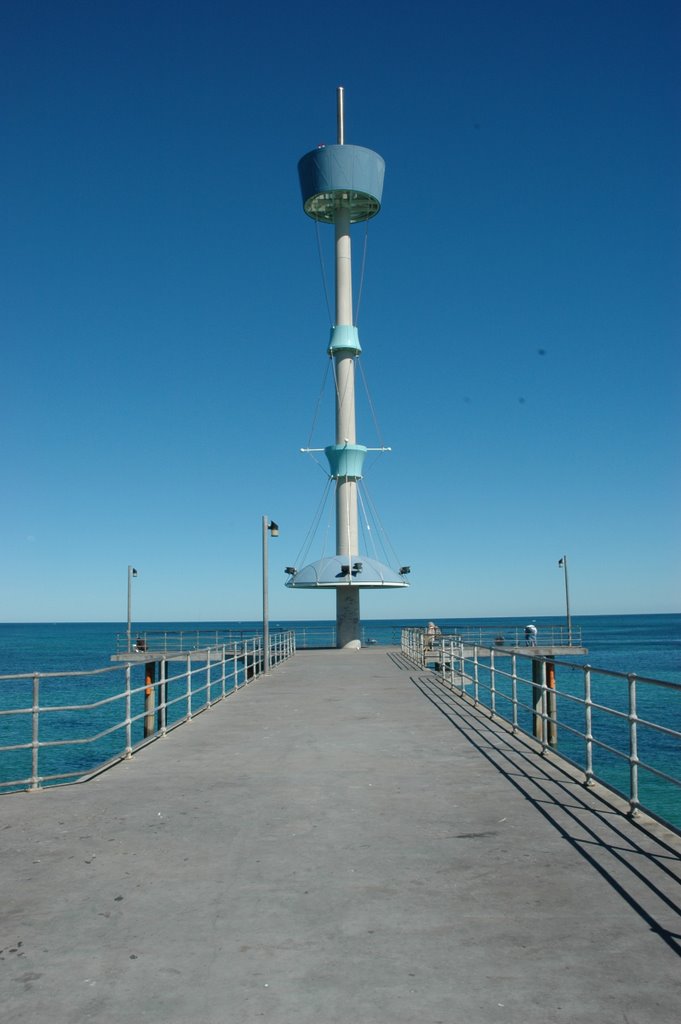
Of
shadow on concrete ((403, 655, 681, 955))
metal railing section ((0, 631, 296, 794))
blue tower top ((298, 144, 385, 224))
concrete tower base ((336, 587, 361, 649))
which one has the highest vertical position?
blue tower top ((298, 144, 385, 224))

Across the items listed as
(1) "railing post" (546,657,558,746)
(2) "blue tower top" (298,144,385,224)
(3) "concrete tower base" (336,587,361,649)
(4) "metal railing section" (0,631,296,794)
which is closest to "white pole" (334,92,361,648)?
(3) "concrete tower base" (336,587,361,649)

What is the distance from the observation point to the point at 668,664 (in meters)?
74.6

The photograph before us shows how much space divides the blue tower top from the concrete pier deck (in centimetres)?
3708

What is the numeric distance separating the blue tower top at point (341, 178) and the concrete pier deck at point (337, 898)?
122 feet

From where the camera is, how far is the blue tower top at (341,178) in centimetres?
4134

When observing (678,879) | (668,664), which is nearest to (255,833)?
(678,879)

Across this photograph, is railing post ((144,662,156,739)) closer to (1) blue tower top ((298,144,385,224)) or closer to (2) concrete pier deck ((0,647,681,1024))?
(2) concrete pier deck ((0,647,681,1024))

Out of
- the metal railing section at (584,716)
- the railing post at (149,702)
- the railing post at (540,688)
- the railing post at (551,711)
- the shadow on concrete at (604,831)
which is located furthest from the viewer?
the railing post at (149,702)

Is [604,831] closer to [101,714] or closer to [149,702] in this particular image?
[149,702]

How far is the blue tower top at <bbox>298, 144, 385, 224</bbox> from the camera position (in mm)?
41344

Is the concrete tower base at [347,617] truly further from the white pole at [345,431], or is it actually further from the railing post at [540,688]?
the railing post at [540,688]

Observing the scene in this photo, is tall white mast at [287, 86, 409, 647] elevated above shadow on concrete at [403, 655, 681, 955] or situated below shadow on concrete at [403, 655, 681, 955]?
above

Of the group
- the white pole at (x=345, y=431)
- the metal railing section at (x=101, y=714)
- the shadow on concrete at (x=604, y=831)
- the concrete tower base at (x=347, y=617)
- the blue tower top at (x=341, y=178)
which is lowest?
the metal railing section at (x=101, y=714)

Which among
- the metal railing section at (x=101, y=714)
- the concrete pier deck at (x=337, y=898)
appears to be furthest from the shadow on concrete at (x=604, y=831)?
the metal railing section at (x=101, y=714)
